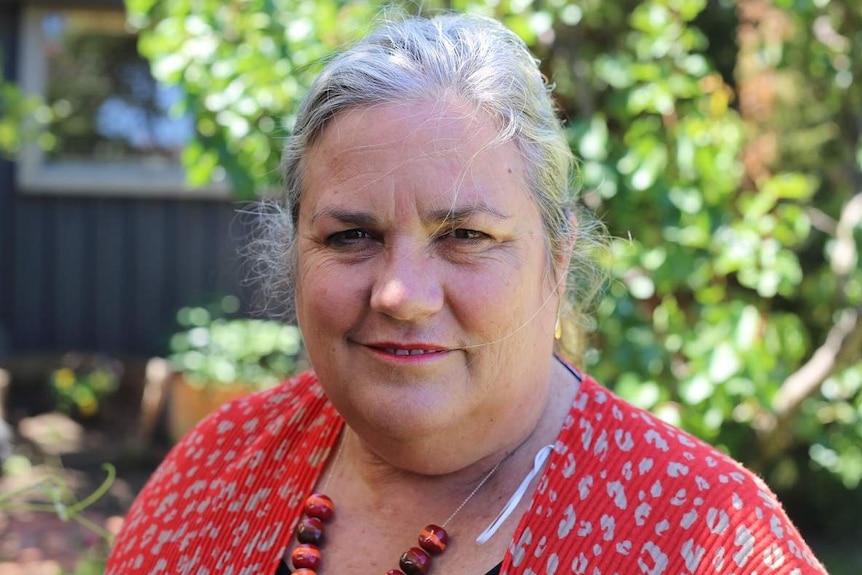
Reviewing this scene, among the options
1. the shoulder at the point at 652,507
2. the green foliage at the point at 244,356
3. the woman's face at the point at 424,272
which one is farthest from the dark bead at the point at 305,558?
the green foliage at the point at 244,356

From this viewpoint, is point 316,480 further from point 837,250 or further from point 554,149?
point 837,250

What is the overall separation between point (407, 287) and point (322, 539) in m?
0.53

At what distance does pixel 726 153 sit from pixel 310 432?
5.93 feet

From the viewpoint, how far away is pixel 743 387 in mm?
2787

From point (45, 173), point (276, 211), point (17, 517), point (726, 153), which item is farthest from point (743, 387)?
point (45, 173)

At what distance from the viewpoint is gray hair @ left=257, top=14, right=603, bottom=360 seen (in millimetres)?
1438

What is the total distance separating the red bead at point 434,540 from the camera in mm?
1489

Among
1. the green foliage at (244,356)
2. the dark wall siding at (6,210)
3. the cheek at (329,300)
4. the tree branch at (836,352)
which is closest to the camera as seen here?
the cheek at (329,300)

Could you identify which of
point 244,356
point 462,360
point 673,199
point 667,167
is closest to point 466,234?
point 462,360

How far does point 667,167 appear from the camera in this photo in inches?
117

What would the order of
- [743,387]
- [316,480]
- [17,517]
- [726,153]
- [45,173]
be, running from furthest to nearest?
[45,173] → [17,517] → [726,153] → [743,387] → [316,480]

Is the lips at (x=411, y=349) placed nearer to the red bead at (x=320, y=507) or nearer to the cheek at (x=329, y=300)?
the cheek at (x=329, y=300)

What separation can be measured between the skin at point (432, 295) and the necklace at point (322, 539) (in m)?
0.02

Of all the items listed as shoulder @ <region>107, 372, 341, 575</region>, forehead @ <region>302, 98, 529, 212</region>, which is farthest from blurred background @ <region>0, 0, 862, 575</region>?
forehead @ <region>302, 98, 529, 212</region>
